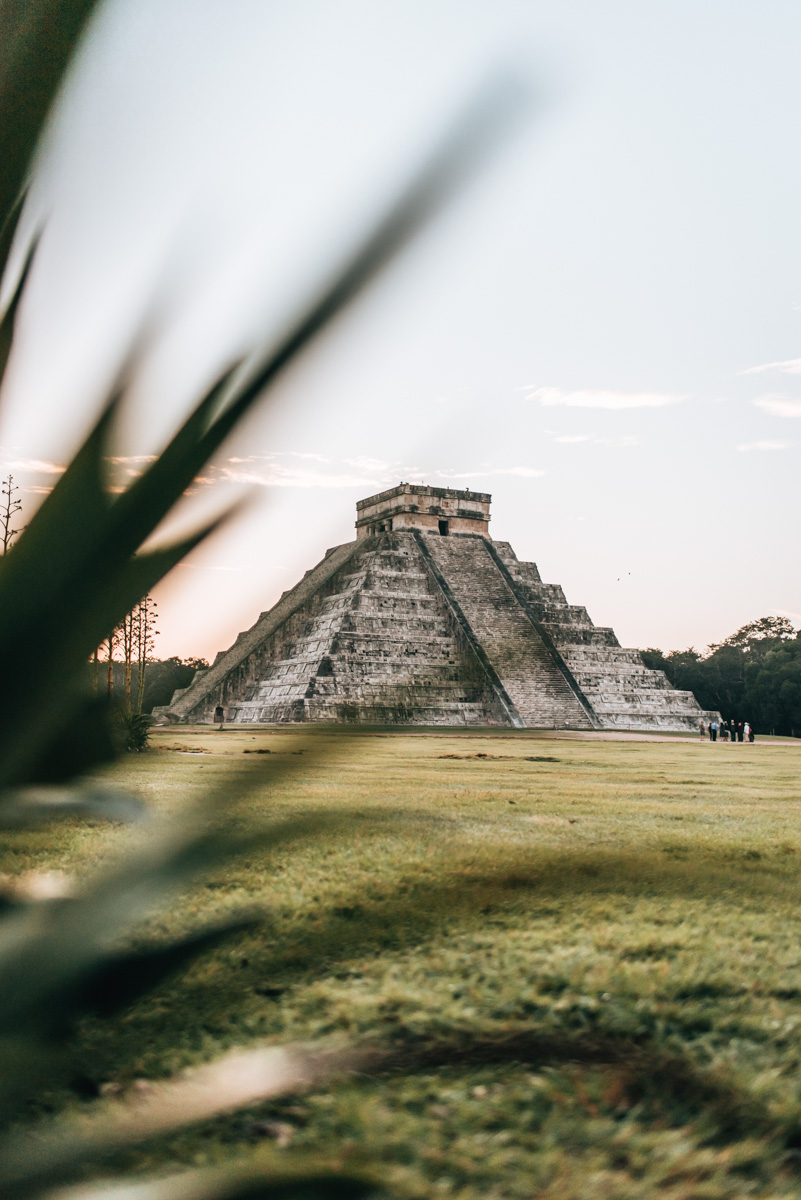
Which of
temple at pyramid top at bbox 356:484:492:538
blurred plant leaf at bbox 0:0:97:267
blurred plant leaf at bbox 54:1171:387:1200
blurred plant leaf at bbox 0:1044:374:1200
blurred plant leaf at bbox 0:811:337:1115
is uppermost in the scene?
temple at pyramid top at bbox 356:484:492:538

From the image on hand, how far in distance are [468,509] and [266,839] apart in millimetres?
39998

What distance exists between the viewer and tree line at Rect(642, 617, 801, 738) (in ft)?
133

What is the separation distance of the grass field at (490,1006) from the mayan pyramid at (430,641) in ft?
77.8

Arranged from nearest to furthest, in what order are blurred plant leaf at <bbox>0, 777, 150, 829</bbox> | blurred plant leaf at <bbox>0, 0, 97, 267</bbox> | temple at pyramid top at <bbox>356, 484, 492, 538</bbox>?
blurred plant leaf at <bbox>0, 0, 97, 267</bbox>
blurred plant leaf at <bbox>0, 777, 150, 829</bbox>
temple at pyramid top at <bbox>356, 484, 492, 538</bbox>

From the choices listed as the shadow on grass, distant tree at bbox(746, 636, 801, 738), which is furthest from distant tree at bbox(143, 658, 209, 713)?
distant tree at bbox(746, 636, 801, 738)

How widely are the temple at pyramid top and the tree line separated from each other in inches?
487

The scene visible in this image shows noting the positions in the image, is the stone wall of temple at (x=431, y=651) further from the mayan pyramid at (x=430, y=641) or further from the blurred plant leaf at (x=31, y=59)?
the blurred plant leaf at (x=31, y=59)

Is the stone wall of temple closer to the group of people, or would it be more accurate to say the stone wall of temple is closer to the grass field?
the group of people

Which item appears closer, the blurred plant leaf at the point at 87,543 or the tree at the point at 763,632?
the blurred plant leaf at the point at 87,543

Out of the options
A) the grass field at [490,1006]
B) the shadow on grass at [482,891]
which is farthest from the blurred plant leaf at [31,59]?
the shadow on grass at [482,891]

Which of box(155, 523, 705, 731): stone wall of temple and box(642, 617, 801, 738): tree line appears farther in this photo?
box(642, 617, 801, 738): tree line

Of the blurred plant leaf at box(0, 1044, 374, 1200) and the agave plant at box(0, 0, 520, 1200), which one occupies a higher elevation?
the agave plant at box(0, 0, 520, 1200)

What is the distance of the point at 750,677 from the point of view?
43.1 metres

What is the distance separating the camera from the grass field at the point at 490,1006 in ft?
2.11
